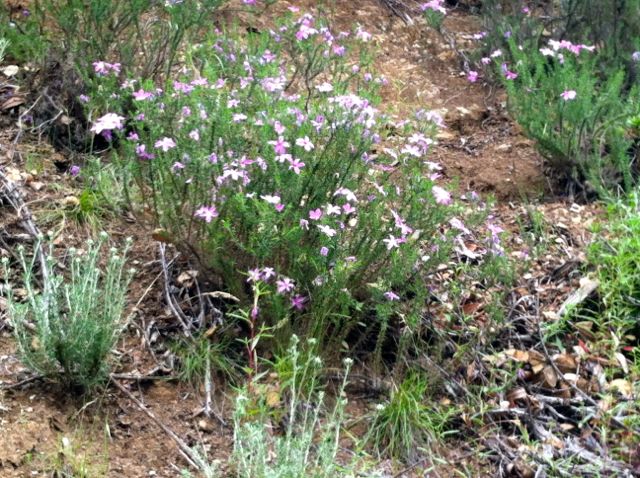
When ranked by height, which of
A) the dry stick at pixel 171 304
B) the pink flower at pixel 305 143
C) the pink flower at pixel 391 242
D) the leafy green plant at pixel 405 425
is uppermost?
the pink flower at pixel 305 143

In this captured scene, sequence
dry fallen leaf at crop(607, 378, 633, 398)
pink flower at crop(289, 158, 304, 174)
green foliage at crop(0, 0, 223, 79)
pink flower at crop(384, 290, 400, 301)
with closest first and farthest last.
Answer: pink flower at crop(289, 158, 304, 174) < pink flower at crop(384, 290, 400, 301) < dry fallen leaf at crop(607, 378, 633, 398) < green foliage at crop(0, 0, 223, 79)

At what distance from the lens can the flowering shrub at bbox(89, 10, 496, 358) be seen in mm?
3051

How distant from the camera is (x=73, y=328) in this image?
2785 millimetres

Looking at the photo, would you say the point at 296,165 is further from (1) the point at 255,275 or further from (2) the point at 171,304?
(2) the point at 171,304

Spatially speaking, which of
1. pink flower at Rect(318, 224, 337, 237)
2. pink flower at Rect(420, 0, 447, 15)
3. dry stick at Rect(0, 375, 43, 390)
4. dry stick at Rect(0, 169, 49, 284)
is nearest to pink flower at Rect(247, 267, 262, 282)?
pink flower at Rect(318, 224, 337, 237)

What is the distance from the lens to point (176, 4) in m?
3.92

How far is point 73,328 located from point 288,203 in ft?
2.87

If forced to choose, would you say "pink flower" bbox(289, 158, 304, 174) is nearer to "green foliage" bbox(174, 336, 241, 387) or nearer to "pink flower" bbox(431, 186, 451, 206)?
"pink flower" bbox(431, 186, 451, 206)

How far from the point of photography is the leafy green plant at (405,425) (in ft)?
10.2

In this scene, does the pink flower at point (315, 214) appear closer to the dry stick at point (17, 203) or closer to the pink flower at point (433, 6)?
the dry stick at point (17, 203)

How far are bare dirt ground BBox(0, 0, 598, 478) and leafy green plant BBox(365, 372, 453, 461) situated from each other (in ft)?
0.35

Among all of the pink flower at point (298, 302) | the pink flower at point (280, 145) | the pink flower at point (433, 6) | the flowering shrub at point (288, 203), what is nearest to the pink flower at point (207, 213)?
the flowering shrub at point (288, 203)

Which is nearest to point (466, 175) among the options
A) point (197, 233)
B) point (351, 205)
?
point (351, 205)

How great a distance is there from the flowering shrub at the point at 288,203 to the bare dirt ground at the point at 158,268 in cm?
36
